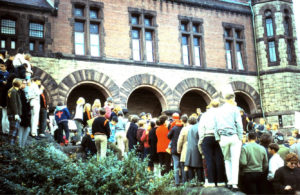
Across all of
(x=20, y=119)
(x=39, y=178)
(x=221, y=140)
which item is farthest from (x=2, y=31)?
(x=221, y=140)

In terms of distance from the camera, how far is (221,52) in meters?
20.6

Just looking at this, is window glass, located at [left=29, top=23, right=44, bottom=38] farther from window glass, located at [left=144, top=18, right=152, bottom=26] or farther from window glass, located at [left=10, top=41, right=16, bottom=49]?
window glass, located at [left=144, top=18, right=152, bottom=26]

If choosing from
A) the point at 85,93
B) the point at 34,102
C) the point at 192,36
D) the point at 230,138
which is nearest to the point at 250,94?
the point at 192,36

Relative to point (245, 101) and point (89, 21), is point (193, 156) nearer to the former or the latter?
point (89, 21)

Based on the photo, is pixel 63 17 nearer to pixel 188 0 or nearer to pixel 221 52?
pixel 188 0

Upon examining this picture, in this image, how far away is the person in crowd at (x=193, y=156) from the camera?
7809mm

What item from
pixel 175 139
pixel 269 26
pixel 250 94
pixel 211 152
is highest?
pixel 269 26

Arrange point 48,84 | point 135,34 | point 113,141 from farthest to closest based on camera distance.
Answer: point 135,34 → point 48,84 → point 113,141

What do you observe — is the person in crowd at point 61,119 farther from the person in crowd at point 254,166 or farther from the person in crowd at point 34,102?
the person in crowd at point 254,166

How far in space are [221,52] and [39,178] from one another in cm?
1577

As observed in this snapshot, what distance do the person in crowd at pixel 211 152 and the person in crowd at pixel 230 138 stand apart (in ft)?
0.73

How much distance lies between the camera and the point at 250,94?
2089 cm

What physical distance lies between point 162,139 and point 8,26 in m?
9.57

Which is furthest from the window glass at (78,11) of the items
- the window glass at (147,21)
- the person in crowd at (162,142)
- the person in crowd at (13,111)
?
the person in crowd at (162,142)
